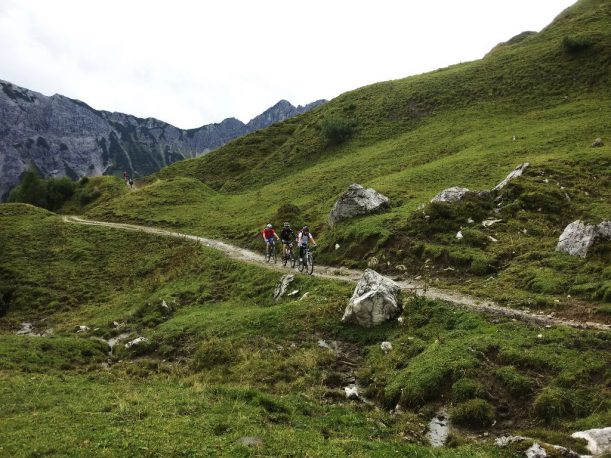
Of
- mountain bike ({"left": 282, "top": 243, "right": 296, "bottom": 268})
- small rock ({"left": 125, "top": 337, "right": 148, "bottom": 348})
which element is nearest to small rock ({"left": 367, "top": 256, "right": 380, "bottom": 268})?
mountain bike ({"left": 282, "top": 243, "right": 296, "bottom": 268})

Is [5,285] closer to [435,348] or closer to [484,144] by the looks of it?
[435,348]

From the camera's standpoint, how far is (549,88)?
6938cm

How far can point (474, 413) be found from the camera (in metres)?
15.2

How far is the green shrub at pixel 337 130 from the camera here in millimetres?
83938

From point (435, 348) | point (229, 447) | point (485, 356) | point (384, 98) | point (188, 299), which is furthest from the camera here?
point (384, 98)

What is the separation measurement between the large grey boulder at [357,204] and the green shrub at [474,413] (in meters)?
26.7

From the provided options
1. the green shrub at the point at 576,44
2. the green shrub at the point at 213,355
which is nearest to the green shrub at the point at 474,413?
the green shrub at the point at 213,355

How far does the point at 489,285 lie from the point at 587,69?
60.6 metres

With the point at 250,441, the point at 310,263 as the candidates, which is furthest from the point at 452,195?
the point at 250,441

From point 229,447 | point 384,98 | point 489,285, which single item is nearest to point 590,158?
point 489,285

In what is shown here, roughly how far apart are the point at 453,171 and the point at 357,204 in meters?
15.5

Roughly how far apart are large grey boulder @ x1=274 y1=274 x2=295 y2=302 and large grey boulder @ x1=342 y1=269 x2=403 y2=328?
781 centimetres

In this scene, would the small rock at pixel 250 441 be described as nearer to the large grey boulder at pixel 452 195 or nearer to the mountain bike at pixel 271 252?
the mountain bike at pixel 271 252

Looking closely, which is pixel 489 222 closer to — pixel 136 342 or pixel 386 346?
pixel 386 346
